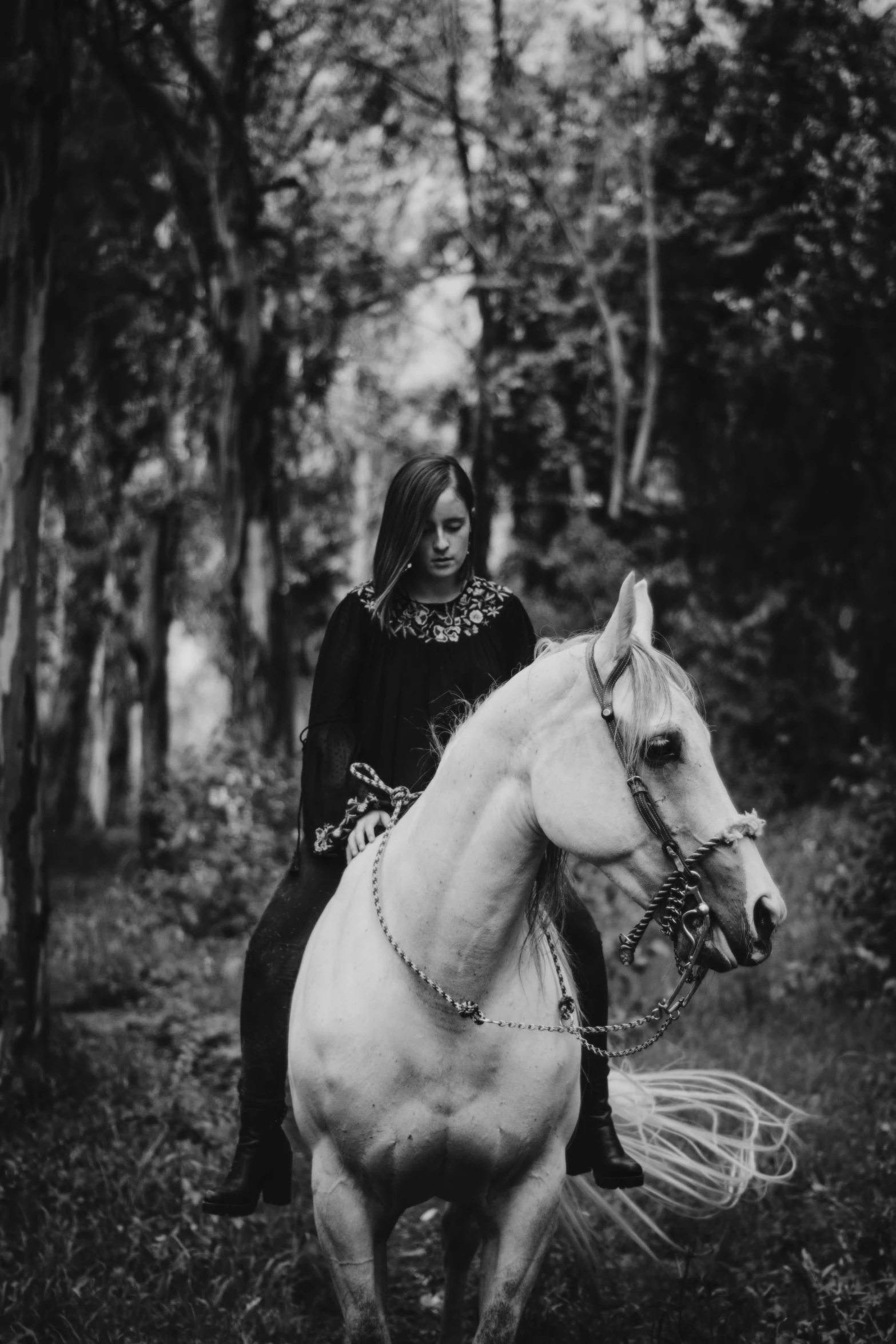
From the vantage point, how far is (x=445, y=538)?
10.5 feet

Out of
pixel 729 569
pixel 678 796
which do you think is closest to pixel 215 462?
pixel 729 569

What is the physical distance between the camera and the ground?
3.88 metres

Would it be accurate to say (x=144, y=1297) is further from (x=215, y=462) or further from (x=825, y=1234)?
(x=215, y=462)

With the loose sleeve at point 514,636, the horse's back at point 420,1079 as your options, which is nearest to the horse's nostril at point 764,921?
the horse's back at point 420,1079

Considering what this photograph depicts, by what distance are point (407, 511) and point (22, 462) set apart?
3310 mm

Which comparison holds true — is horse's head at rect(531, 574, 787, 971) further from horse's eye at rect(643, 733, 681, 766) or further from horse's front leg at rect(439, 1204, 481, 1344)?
horse's front leg at rect(439, 1204, 481, 1344)

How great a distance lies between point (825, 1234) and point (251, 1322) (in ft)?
7.16

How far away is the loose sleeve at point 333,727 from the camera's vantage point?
3.29m

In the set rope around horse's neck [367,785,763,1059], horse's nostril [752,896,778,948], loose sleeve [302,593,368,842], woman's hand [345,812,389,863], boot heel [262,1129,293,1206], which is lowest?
boot heel [262,1129,293,1206]

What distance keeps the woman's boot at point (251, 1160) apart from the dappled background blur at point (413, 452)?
66 cm

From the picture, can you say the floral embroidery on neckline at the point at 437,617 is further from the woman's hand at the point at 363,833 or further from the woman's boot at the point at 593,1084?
the woman's boot at the point at 593,1084

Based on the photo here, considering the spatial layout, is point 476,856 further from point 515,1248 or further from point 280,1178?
point 280,1178

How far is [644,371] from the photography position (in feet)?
52.0

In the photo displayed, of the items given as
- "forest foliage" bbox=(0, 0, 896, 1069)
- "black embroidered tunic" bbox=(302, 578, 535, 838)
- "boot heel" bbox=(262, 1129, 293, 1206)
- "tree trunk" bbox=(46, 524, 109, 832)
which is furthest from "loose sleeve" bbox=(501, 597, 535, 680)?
"tree trunk" bbox=(46, 524, 109, 832)
